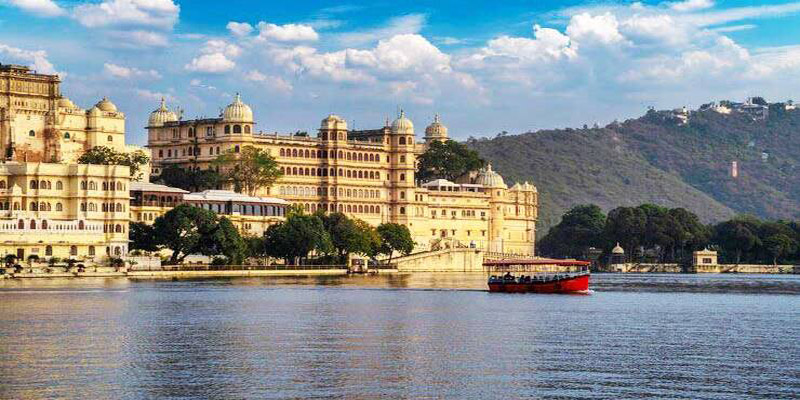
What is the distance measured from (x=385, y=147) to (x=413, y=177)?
4.65 metres

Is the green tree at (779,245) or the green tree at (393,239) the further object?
the green tree at (779,245)

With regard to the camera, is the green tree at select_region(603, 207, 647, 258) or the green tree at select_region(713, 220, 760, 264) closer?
the green tree at select_region(603, 207, 647, 258)

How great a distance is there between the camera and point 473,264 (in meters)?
166

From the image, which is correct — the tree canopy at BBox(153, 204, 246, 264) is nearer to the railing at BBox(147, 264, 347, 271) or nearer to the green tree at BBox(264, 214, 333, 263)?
the railing at BBox(147, 264, 347, 271)

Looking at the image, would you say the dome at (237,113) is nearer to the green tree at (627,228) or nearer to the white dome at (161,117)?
the white dome at (161,117)

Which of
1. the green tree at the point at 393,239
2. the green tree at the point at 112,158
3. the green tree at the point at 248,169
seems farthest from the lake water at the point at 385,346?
the green tree at the point at 393,239

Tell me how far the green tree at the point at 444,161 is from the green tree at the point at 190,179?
3968 cm

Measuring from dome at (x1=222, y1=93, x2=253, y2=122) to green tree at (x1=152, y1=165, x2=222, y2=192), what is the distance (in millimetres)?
5960

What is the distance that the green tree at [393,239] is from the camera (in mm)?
153375

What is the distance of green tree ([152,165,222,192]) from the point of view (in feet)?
490

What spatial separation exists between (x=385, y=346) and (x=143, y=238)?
73.8 m

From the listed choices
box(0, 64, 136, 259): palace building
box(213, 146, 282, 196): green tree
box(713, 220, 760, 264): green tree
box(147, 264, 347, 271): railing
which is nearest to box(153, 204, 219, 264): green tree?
box(147, 264, 347, 271): railing

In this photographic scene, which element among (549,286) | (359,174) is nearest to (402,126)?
(359,174)

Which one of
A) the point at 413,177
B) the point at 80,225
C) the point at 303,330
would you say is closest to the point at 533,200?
the point at 413,177
